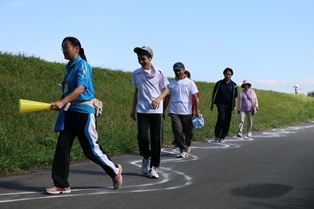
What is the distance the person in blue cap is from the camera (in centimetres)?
966

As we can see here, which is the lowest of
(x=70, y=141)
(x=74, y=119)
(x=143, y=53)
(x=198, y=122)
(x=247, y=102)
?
(x=70, y=141)

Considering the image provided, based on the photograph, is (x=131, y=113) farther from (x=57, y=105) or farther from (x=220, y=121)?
(x=220, y=121)

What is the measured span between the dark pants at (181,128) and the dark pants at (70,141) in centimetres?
351

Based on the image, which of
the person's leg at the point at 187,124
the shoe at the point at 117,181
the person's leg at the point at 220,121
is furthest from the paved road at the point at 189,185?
the person's leg at the point at 220,121

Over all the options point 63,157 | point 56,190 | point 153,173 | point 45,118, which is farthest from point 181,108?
point 45,118

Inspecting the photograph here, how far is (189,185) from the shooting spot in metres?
6.91

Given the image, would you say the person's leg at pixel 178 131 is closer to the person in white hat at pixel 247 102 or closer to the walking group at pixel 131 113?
the walking group at pixel 131 113

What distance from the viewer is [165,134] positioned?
45.2 feet

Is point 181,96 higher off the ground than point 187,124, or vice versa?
point 181,96

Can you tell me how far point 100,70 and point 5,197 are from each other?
1893cm

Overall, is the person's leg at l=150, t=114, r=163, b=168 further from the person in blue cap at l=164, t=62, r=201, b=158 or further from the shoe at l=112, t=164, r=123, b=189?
the person in blue cap at l=164, t=62, r=201, b=158

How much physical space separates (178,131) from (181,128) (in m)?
0.11

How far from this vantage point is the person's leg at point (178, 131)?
9.58 m

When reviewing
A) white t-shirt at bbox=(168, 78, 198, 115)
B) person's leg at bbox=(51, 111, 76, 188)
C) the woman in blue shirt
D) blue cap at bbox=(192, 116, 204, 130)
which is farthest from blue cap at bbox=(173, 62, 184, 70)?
person's leg at bbox=(51, 111, 76, 188)
